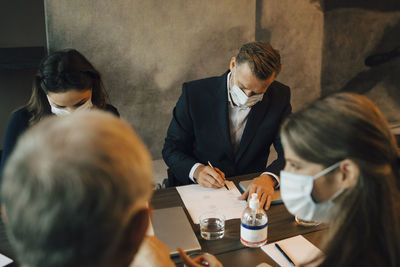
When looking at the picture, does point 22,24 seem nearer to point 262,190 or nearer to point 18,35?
point 18,35

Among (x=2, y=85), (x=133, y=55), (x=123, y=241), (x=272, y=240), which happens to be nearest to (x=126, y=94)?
(x=133, y=55)

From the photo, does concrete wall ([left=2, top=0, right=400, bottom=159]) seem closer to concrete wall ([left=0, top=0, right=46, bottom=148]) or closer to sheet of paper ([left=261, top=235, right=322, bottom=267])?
concrete wall ([left=0, top=0, right=46, bottom=148])

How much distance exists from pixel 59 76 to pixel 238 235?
111cm

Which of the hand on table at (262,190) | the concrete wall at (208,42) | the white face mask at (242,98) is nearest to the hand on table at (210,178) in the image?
→ the hand on table at (262,190)

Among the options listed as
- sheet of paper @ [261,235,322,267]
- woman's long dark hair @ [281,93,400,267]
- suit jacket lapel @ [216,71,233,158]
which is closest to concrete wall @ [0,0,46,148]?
suit jacket lapel @ [216,71,233,158]

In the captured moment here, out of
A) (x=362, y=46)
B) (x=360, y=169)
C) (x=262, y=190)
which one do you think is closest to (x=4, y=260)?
(x=262, y=190)

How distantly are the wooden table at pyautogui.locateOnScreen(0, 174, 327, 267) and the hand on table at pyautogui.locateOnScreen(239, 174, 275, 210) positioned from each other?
42 millimetres

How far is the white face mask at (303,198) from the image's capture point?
1.12 meters

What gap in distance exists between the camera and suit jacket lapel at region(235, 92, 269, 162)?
2.17 meters

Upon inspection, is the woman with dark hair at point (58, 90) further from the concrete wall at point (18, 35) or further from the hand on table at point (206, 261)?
the concrete wall at point (18, 35)

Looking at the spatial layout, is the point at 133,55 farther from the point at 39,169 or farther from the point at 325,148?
the point at 39,169

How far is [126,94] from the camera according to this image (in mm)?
3322

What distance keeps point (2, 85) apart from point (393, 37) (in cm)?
414

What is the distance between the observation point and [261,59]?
1.92 m
